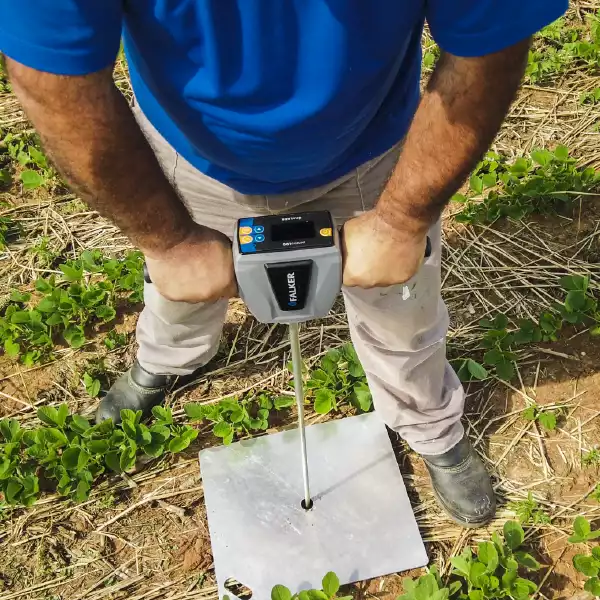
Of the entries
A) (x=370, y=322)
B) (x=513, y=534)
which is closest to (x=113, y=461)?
(x=370, y=322)

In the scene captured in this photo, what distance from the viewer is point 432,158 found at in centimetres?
112

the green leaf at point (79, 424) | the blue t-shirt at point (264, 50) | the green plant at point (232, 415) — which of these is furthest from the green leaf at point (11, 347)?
the blue t-shirt at point (264, 50)

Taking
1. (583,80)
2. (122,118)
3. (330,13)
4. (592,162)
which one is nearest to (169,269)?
(122,118)

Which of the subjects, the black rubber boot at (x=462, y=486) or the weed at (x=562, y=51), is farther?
the weed at (x=562, y=51)

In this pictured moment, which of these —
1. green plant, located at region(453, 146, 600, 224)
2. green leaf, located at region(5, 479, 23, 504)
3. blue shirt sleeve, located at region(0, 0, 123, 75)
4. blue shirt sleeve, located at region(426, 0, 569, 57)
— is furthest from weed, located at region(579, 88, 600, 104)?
green leaf, located at region(5, 479, 23, 504)

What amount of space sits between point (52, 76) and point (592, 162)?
2.05 metres

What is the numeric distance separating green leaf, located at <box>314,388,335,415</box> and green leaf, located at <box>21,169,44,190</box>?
1.29 meters

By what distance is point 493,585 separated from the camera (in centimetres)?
159

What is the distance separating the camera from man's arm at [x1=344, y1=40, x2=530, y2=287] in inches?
41.2

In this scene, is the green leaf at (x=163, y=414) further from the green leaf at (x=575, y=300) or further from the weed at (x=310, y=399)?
the green leaf at (x=575, y=300)

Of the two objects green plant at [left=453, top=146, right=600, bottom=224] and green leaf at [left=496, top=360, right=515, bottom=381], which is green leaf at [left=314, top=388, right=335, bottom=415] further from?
green plant at [left=453, top=146, right=600, bottom=224]

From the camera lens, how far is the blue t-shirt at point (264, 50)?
96 cm

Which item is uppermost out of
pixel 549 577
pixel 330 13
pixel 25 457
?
pixel 330 13

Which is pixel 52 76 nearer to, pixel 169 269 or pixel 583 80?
pixel 169 269
